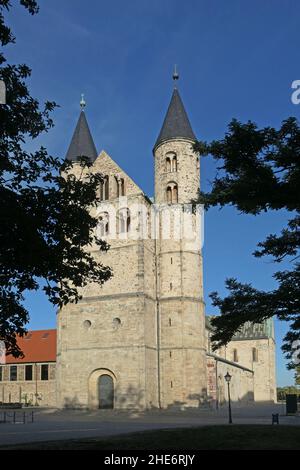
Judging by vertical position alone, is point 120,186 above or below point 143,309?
above

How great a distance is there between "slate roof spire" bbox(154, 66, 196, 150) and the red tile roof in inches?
906

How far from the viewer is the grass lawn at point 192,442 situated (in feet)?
40.7

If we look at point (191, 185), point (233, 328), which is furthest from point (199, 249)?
point (233, 328)

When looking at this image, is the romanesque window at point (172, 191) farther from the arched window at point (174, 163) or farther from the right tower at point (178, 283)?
the arched window at point (174, 163)

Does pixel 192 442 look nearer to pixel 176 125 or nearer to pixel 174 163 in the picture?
pixel 174 163

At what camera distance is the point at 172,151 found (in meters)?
42.7

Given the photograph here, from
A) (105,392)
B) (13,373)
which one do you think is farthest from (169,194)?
(13,373)

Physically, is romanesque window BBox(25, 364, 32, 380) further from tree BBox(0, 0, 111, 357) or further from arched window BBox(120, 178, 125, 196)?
tree BBox(0, 0, 111, 357)

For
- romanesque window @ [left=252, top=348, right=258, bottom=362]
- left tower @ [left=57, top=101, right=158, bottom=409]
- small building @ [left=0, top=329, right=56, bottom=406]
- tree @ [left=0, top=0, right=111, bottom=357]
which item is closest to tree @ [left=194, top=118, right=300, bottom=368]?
tree @ [left=0, top=0, right=111, bottom=357]

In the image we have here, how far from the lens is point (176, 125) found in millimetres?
43469

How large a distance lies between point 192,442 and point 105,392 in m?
26.7

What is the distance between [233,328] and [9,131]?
28.9ft


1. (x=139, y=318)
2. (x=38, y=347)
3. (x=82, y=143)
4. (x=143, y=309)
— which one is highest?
(x=82, y=143)

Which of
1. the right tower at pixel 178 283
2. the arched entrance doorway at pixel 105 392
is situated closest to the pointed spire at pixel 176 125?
the right tower at pixel 178 283
